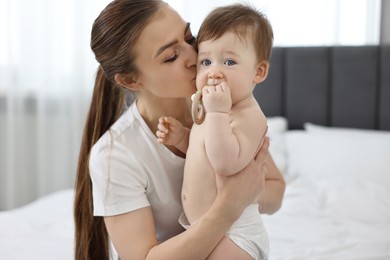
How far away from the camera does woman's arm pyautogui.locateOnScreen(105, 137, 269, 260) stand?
120cm

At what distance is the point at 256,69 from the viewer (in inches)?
51.5

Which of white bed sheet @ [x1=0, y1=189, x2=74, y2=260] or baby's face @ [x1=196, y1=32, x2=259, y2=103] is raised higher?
baby's face @ [x1=196, y1=32, x2=259, y2=103]

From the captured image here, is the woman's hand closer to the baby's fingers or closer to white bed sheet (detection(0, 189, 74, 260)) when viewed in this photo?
the baby's fingers

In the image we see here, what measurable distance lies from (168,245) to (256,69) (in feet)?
1.57

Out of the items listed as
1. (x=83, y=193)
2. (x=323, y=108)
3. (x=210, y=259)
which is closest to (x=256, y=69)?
(x=210, y=259)

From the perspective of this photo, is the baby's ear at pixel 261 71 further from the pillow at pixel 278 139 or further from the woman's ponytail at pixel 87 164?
the pillow at pixel 278 139

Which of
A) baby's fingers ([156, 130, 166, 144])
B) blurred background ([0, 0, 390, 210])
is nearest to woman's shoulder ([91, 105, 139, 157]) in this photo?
baby's fingers ([156, 130, 166, 144])

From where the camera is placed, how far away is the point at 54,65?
11.3 feet

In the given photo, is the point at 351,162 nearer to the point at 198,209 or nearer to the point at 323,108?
the point at 323,108

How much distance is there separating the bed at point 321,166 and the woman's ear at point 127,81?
75 cm

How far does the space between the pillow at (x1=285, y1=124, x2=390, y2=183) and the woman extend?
150 centimetres

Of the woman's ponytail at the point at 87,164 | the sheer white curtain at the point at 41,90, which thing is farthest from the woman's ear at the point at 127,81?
the sheer white curtain at the point at 41,90

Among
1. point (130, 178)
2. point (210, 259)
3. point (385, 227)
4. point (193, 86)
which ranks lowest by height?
point (385, 227)

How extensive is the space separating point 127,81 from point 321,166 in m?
1.64
